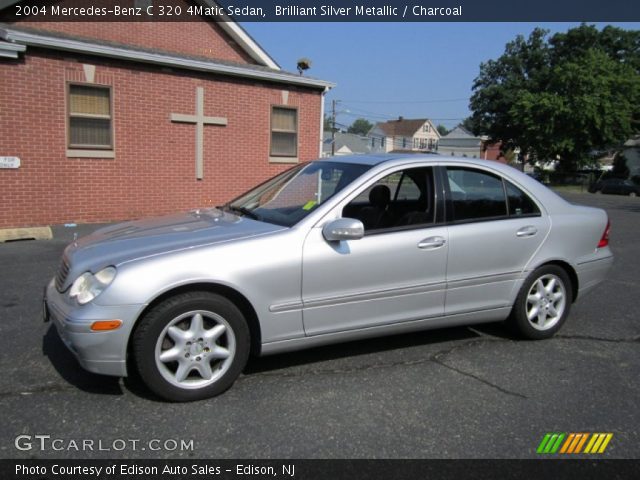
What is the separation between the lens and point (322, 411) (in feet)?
10.9

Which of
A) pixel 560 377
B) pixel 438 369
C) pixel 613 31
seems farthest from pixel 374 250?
pixel 613 31

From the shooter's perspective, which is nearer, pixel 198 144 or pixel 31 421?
pixel 31 421

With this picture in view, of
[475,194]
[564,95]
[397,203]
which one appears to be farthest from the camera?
[564,95]

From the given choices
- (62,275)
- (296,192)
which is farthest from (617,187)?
(62,275)

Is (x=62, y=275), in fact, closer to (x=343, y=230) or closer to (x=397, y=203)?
(x=343, y=230)

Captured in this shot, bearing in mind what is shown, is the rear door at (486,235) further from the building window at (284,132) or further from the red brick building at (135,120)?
the building window at (284,132)

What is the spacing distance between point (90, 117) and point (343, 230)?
8690 millimetres

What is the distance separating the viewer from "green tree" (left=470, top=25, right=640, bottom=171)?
142ft

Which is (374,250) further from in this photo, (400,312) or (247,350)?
(247,350)

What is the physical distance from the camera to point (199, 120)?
11.9 m

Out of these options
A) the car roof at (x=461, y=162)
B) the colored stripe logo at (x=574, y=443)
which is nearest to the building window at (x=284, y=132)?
the car roof at (x=461, y=162)

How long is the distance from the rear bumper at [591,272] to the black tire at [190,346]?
303 cm
